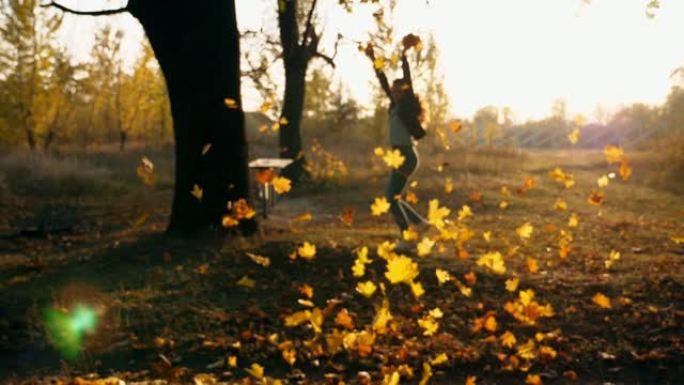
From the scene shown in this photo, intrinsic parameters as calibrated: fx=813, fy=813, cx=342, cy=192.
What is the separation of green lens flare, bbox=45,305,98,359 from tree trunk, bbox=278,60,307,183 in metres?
15.0

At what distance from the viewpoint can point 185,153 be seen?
934cm

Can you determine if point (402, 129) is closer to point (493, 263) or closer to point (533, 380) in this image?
point (493, 263)

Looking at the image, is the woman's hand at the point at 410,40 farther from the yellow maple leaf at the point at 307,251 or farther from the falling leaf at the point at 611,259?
the falling leaf at the point at 611,259

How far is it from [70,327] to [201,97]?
363cm

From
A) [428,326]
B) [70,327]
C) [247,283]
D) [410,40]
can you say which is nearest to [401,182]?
[410,40]

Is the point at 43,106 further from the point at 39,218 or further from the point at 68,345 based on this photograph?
the point at 68,345

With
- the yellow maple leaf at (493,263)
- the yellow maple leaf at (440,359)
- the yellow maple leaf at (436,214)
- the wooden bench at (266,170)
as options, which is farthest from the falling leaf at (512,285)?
the wooden bench at (266,170)

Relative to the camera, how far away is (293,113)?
864 inches

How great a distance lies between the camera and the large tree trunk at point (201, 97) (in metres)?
9.06

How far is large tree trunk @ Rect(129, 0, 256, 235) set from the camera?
357 inches

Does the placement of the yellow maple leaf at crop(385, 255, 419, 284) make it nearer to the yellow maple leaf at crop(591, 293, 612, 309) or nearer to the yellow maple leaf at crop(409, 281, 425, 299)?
the yellow maple leaf at crop(409, 281, 425, 299)

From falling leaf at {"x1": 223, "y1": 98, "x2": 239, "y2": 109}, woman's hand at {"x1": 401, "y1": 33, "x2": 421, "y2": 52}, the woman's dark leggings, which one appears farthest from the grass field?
woman's hand at {"x1": 401, "y1": 33, "x2": 421, "y2": 52}

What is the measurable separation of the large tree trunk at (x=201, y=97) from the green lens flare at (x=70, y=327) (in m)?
2.76

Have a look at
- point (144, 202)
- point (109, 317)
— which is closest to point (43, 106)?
point (144, 202)
